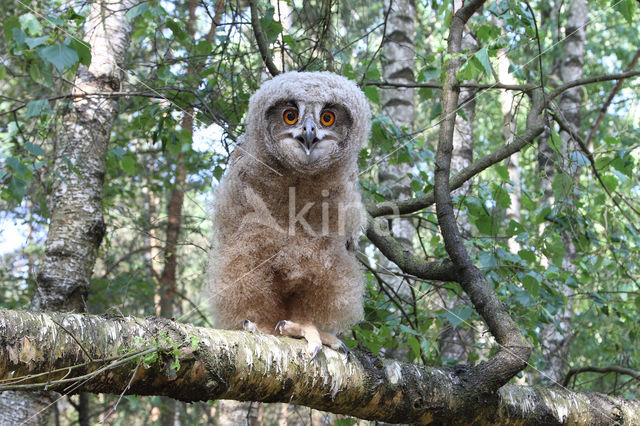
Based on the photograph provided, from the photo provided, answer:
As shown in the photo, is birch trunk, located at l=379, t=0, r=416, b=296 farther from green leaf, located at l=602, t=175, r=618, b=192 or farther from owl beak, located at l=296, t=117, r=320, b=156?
owl beak, located at l=296, t=117, r=320, b=156

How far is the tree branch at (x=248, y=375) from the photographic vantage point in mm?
1907

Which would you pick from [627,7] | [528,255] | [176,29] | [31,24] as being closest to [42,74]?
[31,24]

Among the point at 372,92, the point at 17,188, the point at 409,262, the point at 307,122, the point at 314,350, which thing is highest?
the point at 372,92

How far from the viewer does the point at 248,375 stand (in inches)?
92.0

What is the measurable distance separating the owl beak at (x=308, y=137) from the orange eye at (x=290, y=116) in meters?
0.11

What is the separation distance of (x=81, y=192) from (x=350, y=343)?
217 centimetres

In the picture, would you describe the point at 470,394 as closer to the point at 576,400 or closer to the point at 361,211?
the point at 576,400

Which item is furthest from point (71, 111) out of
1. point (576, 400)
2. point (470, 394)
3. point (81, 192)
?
point (576, 400)

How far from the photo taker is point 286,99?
2.95 m

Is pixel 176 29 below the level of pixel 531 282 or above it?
above

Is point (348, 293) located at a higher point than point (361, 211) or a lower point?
lower

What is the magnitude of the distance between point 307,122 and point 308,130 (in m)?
0.06

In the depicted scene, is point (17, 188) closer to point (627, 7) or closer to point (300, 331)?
point (300, 331)

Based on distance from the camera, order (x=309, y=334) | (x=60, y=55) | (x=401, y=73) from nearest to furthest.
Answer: (x=60, y=55) < (x=309, y=334) < (x=401, y=73)
